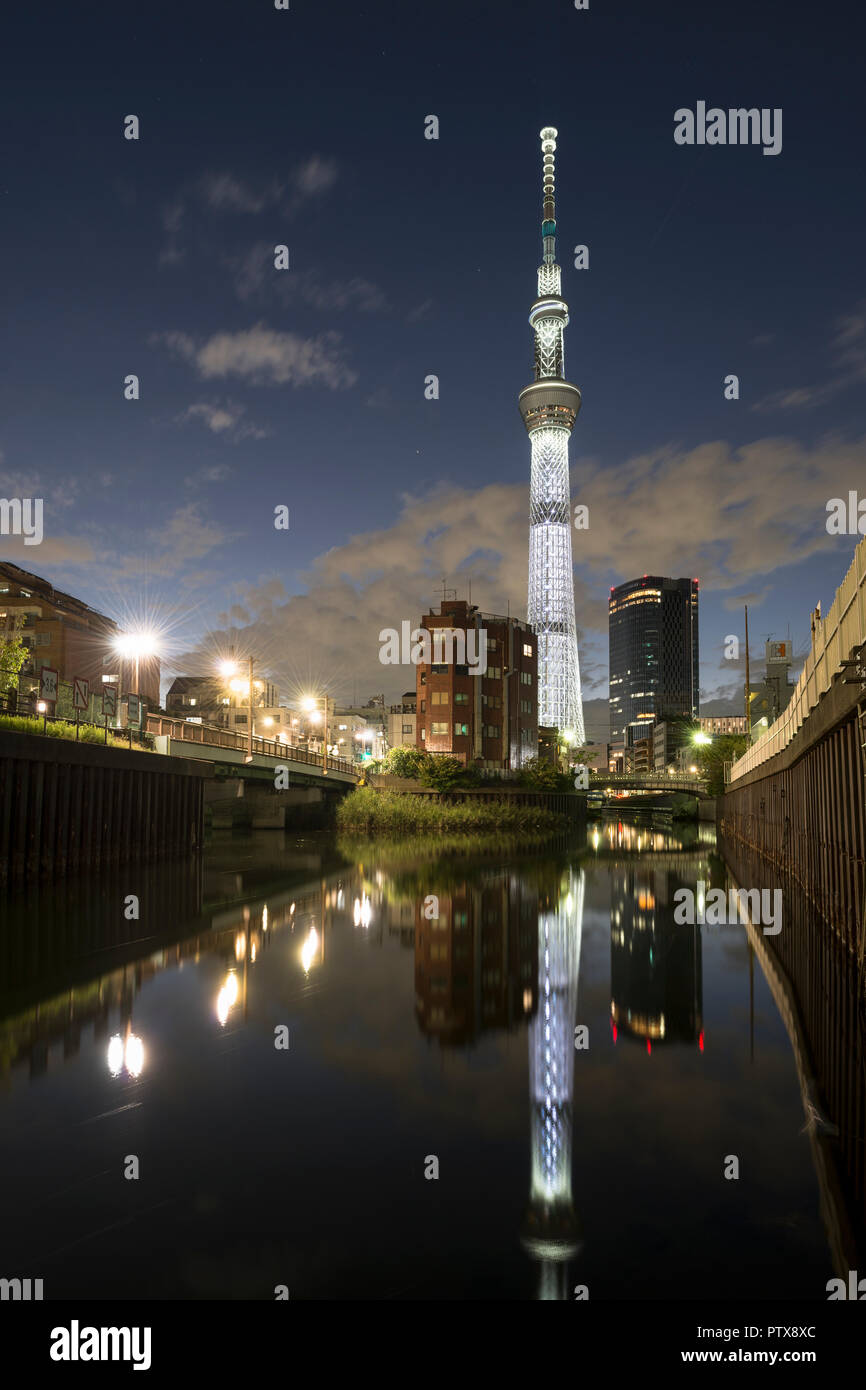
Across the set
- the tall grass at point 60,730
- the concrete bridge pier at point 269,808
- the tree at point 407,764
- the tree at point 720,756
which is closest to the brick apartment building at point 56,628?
the concrete bridge pier at point 269,808

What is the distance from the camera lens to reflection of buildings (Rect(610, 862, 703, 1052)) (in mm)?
11413

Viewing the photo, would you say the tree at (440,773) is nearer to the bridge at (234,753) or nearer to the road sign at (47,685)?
the bridge at (234,753)

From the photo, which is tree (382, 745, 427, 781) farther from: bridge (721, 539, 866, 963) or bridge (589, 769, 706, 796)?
bridge (589, 769, 706, 796)

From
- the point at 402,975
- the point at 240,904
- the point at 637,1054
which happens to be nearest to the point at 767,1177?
the point at 637,1054

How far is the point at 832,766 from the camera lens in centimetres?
1683

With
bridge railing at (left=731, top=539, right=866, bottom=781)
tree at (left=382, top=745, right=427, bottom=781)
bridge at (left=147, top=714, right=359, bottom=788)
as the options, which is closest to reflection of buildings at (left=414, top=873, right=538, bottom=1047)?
bridge railing at (left=731, top=539, right=866, bottom=781)

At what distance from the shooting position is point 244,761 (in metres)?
45.4

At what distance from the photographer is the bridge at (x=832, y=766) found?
12.4 meters

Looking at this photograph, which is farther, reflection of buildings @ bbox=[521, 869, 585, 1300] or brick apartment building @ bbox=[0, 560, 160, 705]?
brick apartment building @ bbox=[0, 560, 160, 705]

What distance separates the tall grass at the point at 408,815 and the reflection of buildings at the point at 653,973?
122ft

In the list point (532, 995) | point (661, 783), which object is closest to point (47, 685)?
point (532, 995)

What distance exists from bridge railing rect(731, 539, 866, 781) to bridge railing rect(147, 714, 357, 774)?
90.1ft

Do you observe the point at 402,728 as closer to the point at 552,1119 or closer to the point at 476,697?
the point at 476,697

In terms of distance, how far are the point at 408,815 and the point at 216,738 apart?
23.2 m
